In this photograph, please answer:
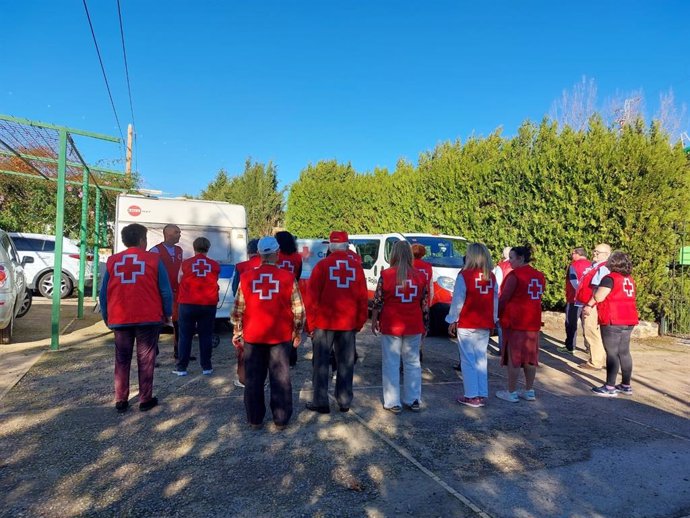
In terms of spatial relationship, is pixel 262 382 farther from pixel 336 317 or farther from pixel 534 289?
pixel 534 289

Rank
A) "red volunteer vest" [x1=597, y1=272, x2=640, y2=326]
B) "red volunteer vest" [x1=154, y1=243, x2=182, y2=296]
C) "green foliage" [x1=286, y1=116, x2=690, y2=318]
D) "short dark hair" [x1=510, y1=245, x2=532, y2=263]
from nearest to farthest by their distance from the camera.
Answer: "short dark hair" [x1=510, y1=245, x2=532, y2=263], "red volunteer vest" [x1=597, y1=272, x2=640, y2=326], "red volunteer vest" [x1=154, y1=243, x2=182, y2=296], "green foliage" [x1=286, y1=116, x2=690, y2=318]

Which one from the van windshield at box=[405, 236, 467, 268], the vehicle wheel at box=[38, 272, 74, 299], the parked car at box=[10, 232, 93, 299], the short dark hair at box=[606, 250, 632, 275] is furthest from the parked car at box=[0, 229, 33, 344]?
the short dark hair at box=[606, 250, 632, 275]

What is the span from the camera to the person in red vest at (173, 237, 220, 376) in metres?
6.21

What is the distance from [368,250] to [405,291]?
6.99m

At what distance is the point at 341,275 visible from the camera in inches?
195

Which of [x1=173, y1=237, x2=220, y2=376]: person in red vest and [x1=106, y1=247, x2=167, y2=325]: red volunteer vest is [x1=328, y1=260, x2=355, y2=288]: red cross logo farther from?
[x1=173, y1=237, x2=220, y2=376]: person in red vest

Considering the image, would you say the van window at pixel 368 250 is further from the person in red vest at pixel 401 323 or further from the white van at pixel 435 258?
the person in red vest at pixel 401 323

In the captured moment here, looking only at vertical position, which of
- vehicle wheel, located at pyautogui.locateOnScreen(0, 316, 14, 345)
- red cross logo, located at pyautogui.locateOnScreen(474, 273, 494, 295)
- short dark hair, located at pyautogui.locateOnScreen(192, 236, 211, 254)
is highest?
short dark hair, located at pyautogui.locateOnScreen(192, 236, 211, 254)

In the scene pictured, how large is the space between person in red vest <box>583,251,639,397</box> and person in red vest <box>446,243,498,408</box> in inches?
63.7

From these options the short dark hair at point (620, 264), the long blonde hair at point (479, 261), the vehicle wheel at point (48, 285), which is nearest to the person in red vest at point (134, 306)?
the long blonde hair at point (479, 261)

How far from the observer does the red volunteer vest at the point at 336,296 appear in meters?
4.94

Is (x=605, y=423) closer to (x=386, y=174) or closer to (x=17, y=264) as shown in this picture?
(x=17, y=264)

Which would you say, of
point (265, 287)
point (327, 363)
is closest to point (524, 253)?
point (327, 363)

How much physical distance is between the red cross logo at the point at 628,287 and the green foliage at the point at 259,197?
23.2 meters
